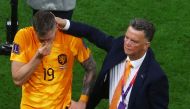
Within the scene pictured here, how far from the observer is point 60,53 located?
520 centimetres

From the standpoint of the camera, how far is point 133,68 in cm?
454

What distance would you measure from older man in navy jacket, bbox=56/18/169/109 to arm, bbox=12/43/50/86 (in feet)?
0.92

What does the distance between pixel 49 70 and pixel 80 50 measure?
353 mm

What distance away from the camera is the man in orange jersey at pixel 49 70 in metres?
5.07

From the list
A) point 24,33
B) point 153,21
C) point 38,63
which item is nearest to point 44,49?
point 38,63

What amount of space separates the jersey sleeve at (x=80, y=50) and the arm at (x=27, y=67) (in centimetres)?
45

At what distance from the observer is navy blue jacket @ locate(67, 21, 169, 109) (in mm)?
4391

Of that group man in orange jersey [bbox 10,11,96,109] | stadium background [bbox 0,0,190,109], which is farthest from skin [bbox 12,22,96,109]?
stadium background [bbox 0,0,190,109]

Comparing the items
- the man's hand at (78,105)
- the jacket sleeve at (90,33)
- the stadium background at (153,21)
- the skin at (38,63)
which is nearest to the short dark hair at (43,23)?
the skin at (38,63)

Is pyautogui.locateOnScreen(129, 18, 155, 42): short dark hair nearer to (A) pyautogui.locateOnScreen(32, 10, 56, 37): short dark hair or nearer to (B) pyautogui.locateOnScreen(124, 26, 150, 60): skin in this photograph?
(B) pyautogui.locateOnScreen(124, 26, 150, 60): skin

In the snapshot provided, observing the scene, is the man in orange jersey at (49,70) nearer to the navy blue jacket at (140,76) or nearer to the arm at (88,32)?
the arm at (88,32)

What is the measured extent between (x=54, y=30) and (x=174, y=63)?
11.0 ft

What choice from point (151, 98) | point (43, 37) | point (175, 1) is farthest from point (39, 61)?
point (175, 1)

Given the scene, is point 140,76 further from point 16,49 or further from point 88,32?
point 16,49
